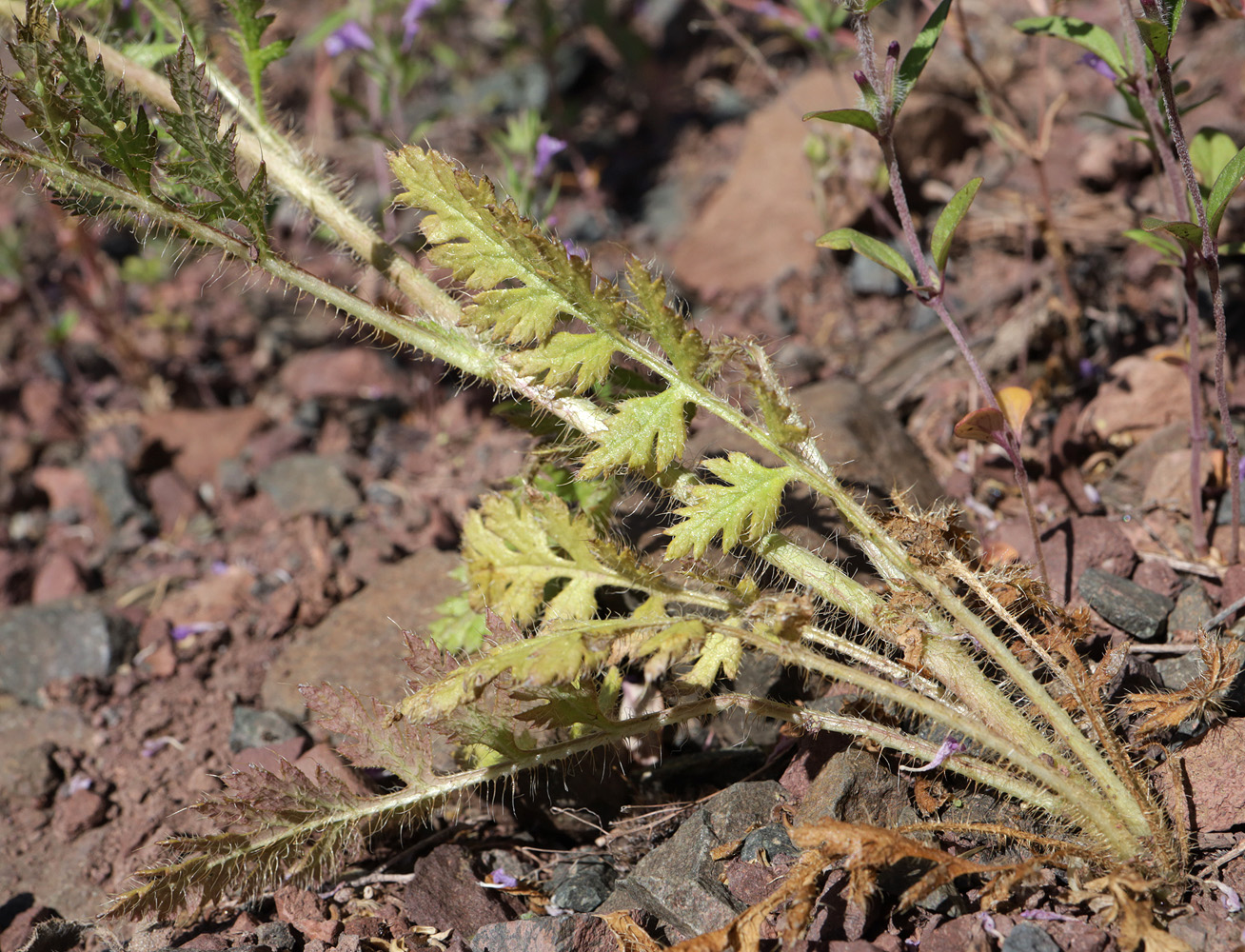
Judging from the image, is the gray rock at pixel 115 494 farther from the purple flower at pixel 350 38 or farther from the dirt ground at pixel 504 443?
the purple flower at pixel 350 38

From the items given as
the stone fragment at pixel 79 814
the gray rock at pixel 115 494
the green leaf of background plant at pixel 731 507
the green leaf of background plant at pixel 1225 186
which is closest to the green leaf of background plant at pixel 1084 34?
the green leaf of background plant at pixel 1225 186

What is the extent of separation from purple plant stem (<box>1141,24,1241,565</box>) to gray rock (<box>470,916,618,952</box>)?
1.79 metres

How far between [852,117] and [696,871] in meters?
1.61

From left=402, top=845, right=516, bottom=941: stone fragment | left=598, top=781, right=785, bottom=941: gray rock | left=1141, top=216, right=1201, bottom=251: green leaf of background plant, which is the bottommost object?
left=402, top=845, right=516, bottom=941: stone fragment

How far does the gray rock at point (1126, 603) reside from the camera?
2.31 meters

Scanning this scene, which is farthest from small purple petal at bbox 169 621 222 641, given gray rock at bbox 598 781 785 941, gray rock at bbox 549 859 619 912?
gray rock at bbox 598 781 785 941

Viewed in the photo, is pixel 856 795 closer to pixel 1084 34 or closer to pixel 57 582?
pixel 1084 34

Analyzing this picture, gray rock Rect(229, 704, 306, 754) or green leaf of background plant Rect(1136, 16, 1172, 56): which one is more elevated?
green leaf of background plant Rect(1136, 16, 1172, 56)

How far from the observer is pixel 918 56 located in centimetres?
212

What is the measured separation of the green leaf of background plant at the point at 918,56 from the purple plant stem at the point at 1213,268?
1.38ft

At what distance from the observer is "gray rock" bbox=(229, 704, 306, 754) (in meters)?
2.70

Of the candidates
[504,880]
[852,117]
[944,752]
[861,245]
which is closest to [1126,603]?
[944,752]

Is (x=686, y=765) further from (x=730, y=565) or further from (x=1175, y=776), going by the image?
(x=1175, y=776)

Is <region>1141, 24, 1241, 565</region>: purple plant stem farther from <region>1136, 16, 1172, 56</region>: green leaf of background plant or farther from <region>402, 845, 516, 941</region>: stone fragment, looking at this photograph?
<region>402, 845, 516, 941</region>: stone fragment
